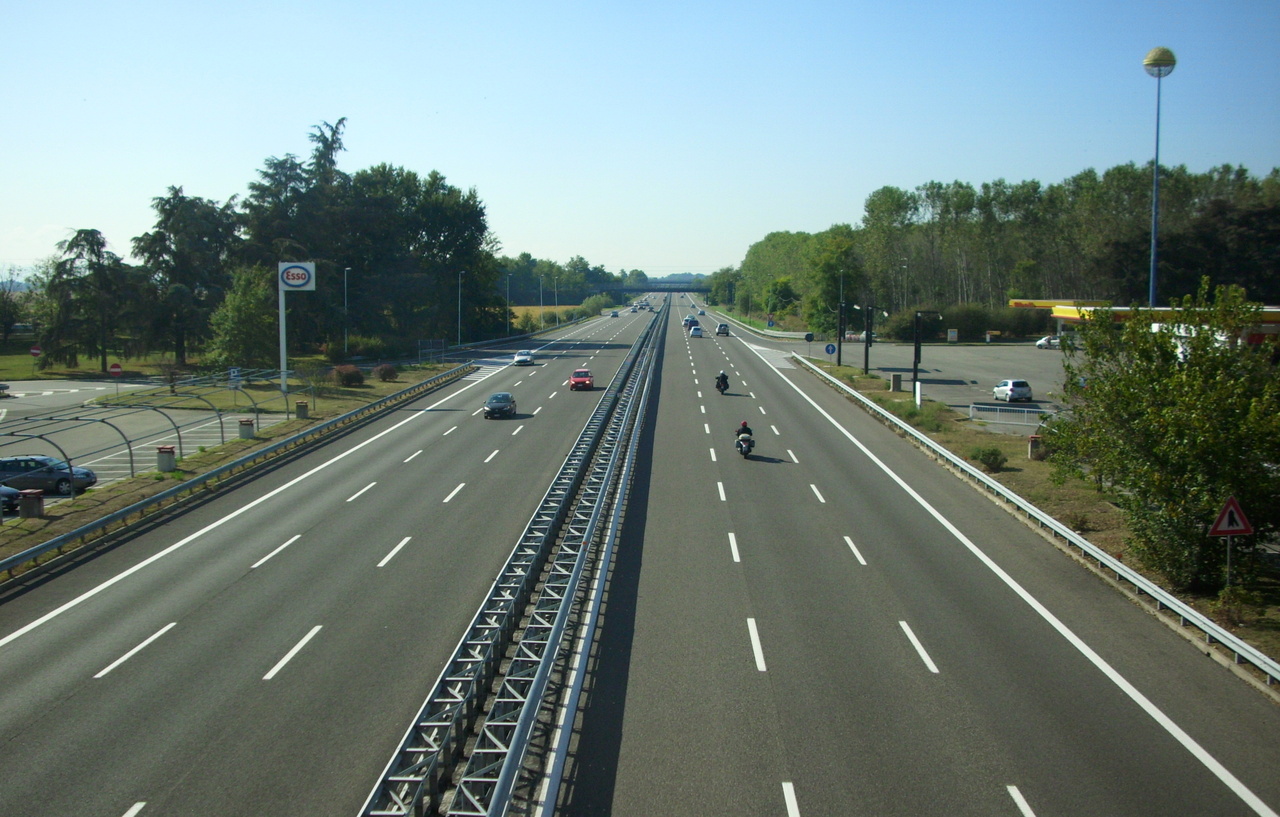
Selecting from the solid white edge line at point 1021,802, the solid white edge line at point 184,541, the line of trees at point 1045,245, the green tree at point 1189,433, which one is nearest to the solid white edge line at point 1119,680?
the solid white edge line at point 1021,802

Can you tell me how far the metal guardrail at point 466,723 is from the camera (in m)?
10.2

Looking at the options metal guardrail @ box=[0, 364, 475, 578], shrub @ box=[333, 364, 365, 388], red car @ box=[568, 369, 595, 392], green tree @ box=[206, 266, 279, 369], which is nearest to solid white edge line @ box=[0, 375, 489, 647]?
metal guardrail @ box=[0, 364, 475, 578]

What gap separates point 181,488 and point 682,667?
65.4 feet

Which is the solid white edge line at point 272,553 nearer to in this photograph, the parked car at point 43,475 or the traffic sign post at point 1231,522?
the parked car at point 43,475

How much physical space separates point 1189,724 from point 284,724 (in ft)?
44.1

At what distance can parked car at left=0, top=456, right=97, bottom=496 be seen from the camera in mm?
29362

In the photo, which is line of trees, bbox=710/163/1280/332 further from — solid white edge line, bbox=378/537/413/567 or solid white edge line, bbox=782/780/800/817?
solid white edge line, bbox=782/780/800/817

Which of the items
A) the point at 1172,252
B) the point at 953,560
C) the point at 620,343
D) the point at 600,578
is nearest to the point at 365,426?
the point at 600,578

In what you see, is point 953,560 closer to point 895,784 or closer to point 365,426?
point 895,784

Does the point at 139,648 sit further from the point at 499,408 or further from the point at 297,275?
the point at 297,275

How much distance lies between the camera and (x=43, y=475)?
96.7ft

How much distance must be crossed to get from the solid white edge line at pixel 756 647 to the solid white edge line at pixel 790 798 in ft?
11.9

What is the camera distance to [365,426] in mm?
42906

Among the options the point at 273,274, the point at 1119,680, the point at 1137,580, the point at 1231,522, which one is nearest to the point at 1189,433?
the point at 1231,522
